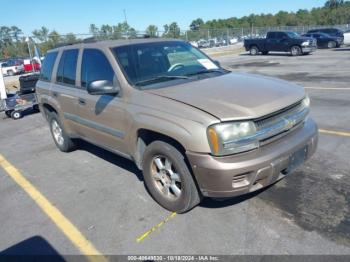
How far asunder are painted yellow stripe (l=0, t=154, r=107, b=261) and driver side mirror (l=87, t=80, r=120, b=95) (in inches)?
59.3

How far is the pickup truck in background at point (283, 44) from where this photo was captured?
23.4 m

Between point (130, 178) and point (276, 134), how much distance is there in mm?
2235

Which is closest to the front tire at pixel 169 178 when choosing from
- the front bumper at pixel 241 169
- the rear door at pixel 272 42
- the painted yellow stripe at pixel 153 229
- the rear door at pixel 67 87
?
the painted yellow stripe at pixel 153 229

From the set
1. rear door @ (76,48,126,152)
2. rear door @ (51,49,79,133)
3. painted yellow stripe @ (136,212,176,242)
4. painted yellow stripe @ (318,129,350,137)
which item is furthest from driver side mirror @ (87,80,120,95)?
painted yellow stripe @ (318,129,350,137)

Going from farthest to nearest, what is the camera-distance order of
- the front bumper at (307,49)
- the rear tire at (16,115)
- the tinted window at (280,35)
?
1. the tinted window at (280,35)
2. the front bumper at (307,49)
3. the rear tire at (16,115)

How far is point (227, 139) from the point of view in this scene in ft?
10.1

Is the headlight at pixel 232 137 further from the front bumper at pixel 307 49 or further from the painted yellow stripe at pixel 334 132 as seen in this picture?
the front bumper at pixel 307 49

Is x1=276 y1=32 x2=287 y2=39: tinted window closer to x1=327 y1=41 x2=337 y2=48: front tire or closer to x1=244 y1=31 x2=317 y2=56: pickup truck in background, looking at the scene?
x1=244 y1=31 x2=317 y2=56: pickup truck in background

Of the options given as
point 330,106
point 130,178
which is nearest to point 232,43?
point 330,106

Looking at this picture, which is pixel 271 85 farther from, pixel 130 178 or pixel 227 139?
pixel 130 178

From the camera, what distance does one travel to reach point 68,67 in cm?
524

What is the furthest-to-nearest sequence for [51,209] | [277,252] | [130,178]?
[130,178]
[51,209]
[277,252]

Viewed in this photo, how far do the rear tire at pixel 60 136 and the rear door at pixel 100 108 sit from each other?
3.09ft

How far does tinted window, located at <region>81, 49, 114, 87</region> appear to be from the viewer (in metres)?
4.26
